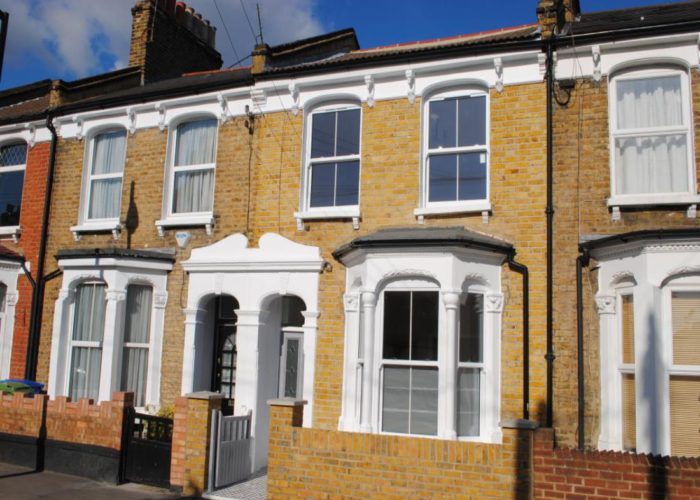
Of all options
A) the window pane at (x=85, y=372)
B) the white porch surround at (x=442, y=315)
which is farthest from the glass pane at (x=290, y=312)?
the window pane at (x=85, y=372)

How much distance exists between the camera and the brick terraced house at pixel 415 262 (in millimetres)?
8211

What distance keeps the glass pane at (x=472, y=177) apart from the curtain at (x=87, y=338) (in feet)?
22.0

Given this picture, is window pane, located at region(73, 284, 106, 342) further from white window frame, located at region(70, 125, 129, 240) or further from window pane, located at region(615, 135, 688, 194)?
window pane, located at region(615, 135, 688, 194)

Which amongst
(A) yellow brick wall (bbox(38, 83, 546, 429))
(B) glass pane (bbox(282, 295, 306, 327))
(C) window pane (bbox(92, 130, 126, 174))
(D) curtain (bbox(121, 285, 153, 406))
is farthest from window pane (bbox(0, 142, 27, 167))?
(B) glass pane (bbox(282, 295, 306, 327))

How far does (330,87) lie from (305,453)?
615 cm

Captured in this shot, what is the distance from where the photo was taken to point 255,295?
440 inches

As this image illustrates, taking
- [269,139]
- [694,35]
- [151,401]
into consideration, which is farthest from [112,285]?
[694,35]

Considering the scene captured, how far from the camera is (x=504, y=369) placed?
31.3 ft

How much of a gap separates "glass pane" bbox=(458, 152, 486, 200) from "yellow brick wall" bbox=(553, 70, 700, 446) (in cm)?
108

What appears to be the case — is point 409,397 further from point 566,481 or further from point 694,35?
point 694,35

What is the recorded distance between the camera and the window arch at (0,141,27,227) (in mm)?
14117

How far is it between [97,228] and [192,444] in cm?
564

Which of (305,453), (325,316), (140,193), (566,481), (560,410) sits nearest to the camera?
(566,481)

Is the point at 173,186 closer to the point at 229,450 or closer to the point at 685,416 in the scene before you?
the point at 229,450
